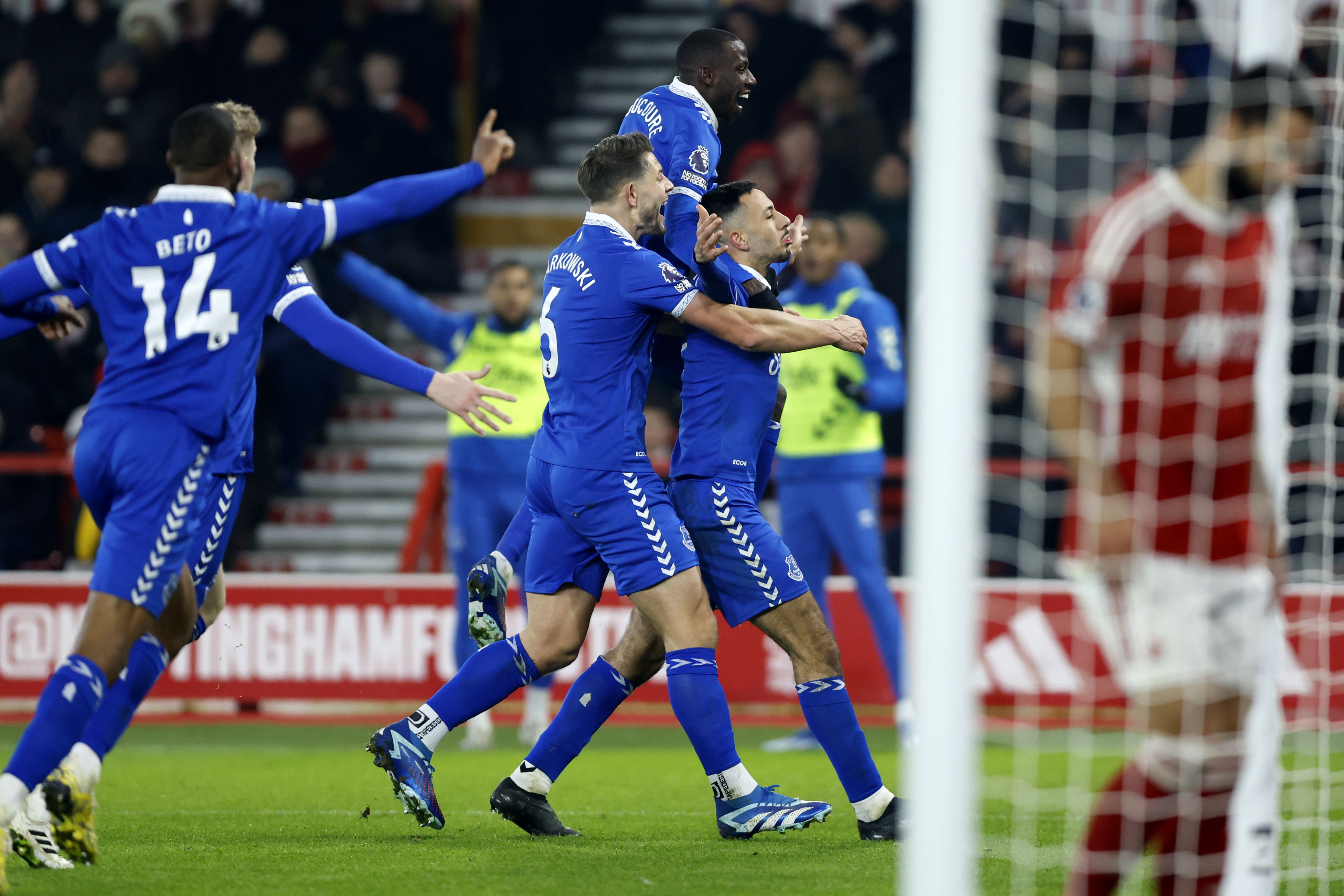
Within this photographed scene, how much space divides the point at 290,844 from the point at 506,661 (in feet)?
2.99

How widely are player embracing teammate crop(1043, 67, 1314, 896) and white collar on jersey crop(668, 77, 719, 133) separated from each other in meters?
2.46

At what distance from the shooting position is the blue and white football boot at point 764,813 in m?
5.12

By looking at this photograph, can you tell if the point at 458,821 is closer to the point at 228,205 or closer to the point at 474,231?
the point at 228,205

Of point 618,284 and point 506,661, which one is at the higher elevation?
point 618,284

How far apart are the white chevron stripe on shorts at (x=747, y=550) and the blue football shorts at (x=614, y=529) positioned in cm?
14

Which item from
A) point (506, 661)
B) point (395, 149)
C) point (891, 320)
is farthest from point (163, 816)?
point (395, 149)

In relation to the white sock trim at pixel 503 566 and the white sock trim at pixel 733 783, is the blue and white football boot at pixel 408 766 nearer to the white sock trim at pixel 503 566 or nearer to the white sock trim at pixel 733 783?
the white sock trim at pixel 503 566

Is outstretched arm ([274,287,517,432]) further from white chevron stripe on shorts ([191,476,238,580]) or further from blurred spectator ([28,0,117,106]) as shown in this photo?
blurred spectator ([28,0,117,106])

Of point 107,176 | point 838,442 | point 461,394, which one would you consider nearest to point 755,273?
point 461,394

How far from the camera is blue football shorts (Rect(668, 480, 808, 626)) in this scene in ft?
16.8

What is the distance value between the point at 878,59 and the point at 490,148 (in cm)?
807

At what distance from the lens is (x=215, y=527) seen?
465 centimetres

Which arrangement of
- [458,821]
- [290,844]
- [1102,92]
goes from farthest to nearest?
1. [1102,92]
2. [458,821]
3. [290,844]

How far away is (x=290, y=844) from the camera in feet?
16.7
